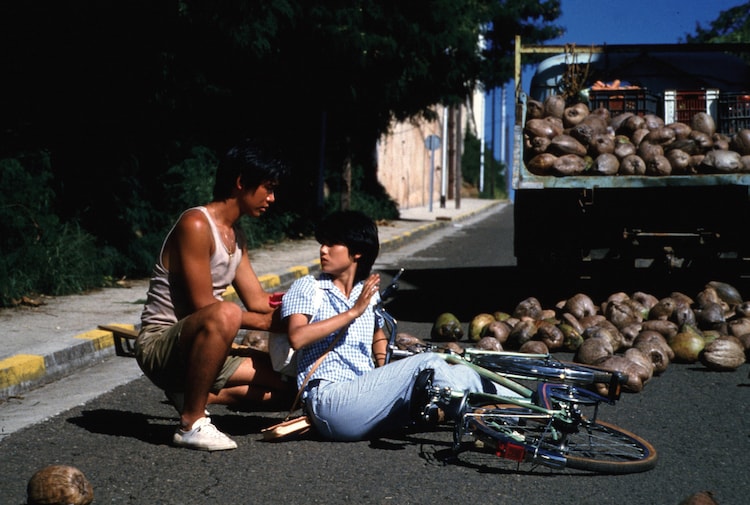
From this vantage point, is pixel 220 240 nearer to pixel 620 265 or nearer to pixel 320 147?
pixel 620 265

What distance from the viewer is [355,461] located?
4730 millimetres

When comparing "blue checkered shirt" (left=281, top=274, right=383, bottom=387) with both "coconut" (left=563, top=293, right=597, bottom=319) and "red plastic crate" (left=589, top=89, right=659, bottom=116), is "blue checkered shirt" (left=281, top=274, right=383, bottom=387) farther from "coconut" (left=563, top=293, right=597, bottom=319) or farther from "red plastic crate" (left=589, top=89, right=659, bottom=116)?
"red plastic crate" (left=589, top=89, right=659, bottom=116)

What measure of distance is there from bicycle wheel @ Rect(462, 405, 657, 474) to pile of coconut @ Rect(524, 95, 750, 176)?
4.20 m

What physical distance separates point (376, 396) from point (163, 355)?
103 centimetres

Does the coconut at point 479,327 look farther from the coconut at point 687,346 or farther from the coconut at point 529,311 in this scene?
the coconut at point 687,346

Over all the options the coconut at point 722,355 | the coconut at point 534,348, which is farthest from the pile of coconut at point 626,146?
the coconut at point 534,348

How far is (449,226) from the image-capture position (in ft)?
90.3

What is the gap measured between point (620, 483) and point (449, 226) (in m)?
23.2

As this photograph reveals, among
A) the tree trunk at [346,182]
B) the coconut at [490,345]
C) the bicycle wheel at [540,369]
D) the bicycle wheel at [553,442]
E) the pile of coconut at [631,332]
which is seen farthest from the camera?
the tree trunk at [346,182]

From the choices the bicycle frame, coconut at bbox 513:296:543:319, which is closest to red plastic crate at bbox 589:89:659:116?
coconut at bbox 513:296:543:319

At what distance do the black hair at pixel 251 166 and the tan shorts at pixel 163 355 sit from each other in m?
0.72

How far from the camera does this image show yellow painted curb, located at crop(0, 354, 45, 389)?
246 inches

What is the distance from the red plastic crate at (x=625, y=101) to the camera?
33.1ft

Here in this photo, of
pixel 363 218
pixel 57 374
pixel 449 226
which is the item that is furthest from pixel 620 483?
pixel 449 226
